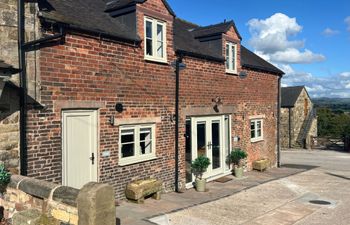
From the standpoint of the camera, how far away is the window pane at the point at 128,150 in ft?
33.9

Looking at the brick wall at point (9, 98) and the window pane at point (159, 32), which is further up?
the window pane at point (159, 32)

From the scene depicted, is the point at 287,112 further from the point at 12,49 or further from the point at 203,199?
the point at 12,49

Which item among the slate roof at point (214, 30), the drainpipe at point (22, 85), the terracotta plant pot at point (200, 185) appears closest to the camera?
the drainpipe at point (22, 85)

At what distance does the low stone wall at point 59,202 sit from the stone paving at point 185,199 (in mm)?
2213

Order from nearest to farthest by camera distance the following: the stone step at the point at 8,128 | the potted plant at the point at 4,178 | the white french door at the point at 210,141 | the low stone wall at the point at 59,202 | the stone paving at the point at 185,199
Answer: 1. the low stone wall at the point at 59,202
2. the potted plant at the point at 4,178
3. the stone step at the point at 8,128
4. the stone paving at the point at 185,199
5. the white french door at the point at 210,141

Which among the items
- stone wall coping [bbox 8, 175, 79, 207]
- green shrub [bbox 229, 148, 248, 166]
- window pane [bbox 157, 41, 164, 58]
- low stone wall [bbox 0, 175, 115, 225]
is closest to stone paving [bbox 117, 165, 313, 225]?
green shrub [bbox 229, 148, 248, 166]

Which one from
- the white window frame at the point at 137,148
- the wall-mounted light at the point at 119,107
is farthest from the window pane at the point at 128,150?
the wall-mounted light at the point at 119,107

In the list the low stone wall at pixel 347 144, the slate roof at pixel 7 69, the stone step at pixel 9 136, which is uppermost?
the slate roof at pixel 7 69

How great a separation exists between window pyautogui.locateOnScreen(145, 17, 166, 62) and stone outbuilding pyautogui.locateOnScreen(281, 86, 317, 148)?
24821 millimetres

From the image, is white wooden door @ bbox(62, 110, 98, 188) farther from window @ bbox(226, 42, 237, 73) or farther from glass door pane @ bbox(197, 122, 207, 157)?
window @ bbox(226, 42, 237, 73)

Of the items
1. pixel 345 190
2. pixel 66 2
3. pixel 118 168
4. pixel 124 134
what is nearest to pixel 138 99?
pixel 124 134

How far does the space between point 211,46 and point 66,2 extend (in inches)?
255

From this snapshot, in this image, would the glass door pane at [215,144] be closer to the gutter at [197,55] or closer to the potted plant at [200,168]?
the potted plant at [200,168]

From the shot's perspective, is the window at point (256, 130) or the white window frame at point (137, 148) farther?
the window at point (256, 130)
